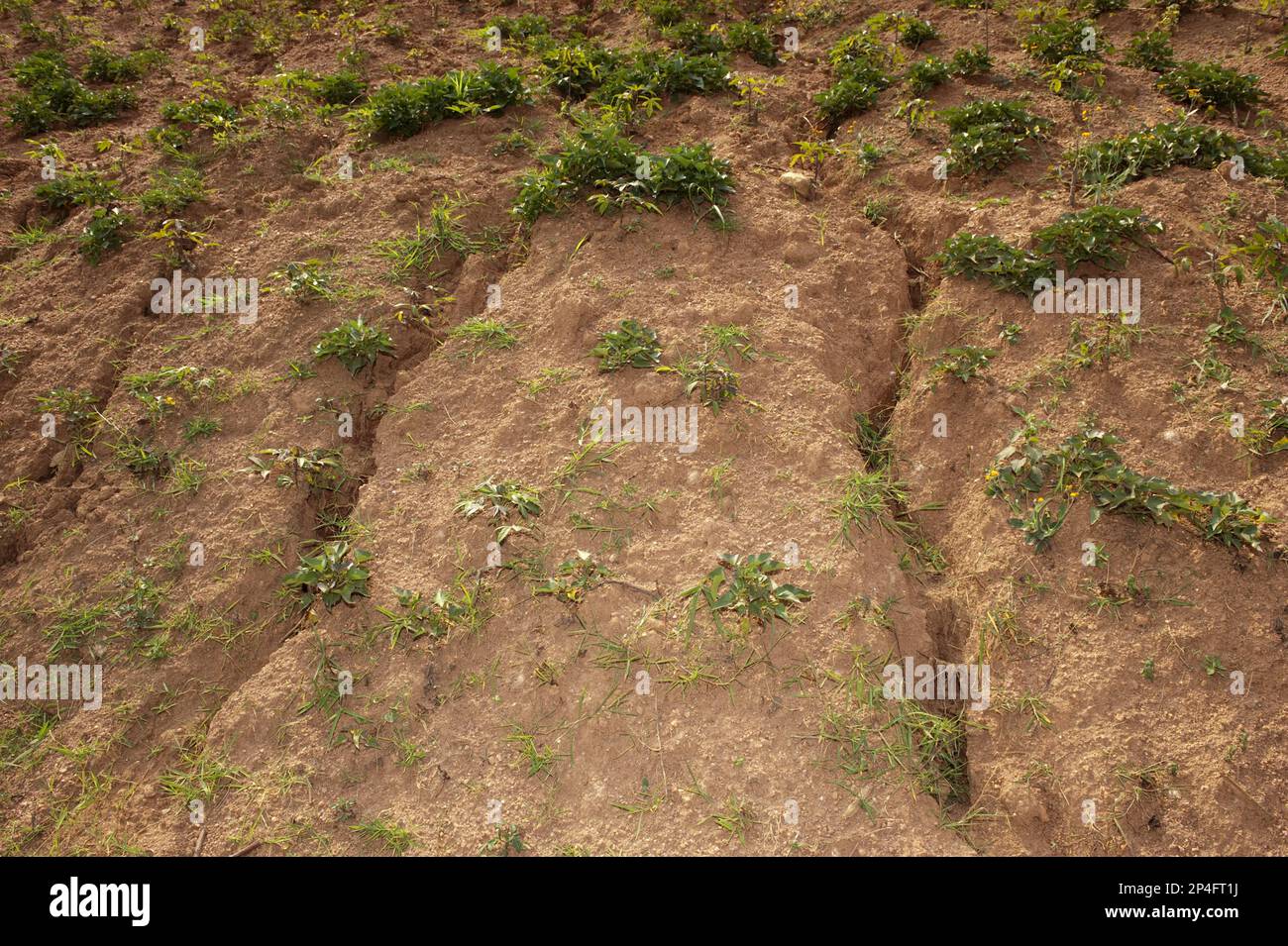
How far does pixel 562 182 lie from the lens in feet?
15.6

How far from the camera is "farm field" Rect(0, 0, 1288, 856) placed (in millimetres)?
3010

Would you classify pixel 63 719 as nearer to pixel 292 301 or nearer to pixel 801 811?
pixel 292 301

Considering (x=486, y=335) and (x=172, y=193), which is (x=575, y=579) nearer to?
(x=486, y=335)

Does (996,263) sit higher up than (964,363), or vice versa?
(996,263)

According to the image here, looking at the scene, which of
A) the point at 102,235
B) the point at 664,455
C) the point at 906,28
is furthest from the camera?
the point at 906,28

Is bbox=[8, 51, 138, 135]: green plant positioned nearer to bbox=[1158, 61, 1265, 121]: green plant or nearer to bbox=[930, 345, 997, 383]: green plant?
bbox=[930, 345, 997, 383]: green plant

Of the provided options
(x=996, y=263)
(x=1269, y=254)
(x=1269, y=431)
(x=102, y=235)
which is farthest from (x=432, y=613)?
(x=1269, y=254)

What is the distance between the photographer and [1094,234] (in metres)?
4.17

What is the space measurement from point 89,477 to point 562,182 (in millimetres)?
2841

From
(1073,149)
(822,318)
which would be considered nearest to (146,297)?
(822,318)

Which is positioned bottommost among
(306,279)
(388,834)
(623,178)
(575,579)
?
(388,834)

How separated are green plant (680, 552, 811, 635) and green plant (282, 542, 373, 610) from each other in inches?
52.6

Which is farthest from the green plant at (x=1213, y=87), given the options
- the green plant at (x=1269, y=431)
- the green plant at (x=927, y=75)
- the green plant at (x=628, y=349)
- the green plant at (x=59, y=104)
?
the green plant at (x=59, y=104)

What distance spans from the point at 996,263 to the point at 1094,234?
0.47 m
